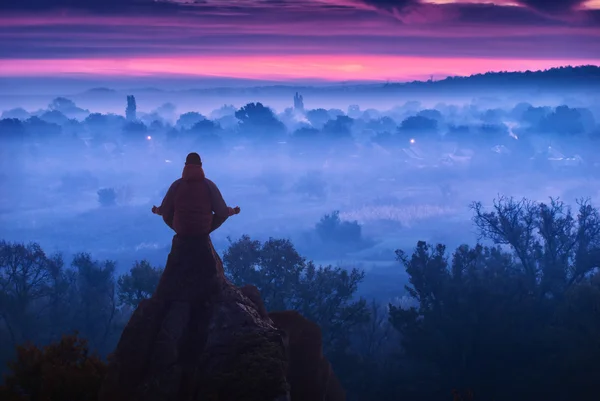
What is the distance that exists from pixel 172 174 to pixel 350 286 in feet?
506

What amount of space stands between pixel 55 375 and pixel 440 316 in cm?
2828

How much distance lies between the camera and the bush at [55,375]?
59.6 ft

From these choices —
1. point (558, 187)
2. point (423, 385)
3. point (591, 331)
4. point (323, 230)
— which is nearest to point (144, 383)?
point (423, 385)

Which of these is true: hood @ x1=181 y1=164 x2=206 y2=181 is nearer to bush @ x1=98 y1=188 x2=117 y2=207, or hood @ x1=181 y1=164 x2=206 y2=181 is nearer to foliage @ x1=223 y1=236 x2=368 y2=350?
foliage @ x1=223 y1=236 x2=368 y2=350

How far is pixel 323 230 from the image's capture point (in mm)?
142125

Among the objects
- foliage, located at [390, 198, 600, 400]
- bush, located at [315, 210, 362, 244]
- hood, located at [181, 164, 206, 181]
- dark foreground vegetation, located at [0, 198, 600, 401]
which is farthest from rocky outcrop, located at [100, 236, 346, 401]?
bush, located at [315, 210, 362, 244]

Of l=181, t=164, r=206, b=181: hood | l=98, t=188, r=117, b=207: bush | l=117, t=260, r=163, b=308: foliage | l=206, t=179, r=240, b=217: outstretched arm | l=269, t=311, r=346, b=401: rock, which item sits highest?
l=98, t=188, r=117, b=207: bush

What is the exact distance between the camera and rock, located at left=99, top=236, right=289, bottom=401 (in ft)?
49.0

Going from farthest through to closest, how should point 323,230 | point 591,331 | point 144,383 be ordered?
point 323,230
point 591,331
point 144,383

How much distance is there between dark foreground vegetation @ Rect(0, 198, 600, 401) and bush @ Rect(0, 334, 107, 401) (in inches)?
652

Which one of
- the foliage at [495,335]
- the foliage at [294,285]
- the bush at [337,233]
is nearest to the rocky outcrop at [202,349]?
the foliage at [495,335]

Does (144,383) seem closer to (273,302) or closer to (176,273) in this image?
(176,273)

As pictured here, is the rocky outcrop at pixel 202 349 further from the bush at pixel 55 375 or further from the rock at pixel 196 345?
the bush at pixel 55 375

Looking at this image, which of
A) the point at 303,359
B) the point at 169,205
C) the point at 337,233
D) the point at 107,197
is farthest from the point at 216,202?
the point at 107,197
